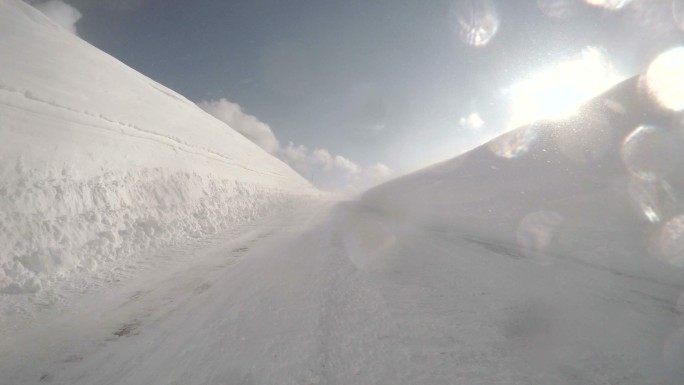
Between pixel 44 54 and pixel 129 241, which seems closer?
pixel 129 241

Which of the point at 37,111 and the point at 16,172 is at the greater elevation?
the point at 37,111

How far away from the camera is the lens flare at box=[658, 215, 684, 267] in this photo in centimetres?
635

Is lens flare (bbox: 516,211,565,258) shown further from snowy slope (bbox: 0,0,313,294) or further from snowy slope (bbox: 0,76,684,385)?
snowy slope (bbox: 0,0,313,294)

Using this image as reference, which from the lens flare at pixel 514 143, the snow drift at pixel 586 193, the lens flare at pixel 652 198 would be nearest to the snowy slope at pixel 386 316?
the snow drift at pixel 586 193

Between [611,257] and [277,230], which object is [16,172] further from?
[611,257]

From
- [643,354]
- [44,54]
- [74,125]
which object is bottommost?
[643,354]

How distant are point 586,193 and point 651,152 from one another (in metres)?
6.54

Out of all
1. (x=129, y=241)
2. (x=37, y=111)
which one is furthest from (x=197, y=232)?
(x=37, y=111)

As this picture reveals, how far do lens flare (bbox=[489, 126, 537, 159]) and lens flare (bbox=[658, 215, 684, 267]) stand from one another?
16.1 meters

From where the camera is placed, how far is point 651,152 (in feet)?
51.1

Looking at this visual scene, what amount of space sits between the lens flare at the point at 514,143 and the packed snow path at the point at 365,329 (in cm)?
2229

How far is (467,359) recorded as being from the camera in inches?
108

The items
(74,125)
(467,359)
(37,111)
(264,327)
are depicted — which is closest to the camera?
(467,359)

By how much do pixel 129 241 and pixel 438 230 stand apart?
929 centimetres
